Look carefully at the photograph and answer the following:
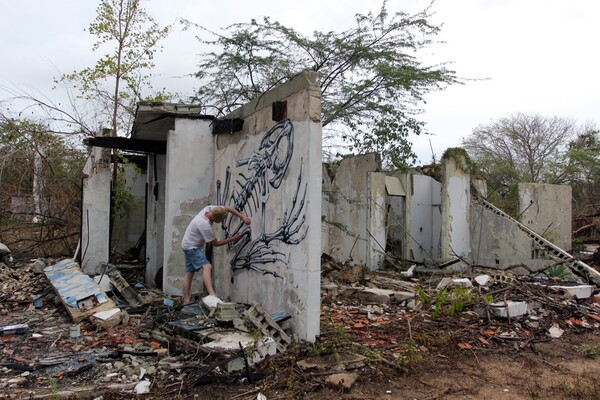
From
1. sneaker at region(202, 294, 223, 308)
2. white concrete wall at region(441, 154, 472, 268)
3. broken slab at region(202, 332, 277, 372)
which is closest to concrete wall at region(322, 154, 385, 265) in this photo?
white concrete wall at region(441, 154, 472, 268)

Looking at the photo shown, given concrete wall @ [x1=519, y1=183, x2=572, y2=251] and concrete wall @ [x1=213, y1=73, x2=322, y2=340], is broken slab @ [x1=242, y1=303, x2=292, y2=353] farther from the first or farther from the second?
concrete wall @ [x1=519, y1=183, x2=572, y2=251]

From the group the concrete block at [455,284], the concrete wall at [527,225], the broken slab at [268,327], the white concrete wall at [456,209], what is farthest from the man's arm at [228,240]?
the concrete wall at [527,225]

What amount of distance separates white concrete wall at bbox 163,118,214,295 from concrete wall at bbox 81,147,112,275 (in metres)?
2.16

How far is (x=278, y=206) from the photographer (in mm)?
5891

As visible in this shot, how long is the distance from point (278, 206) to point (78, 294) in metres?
3.24

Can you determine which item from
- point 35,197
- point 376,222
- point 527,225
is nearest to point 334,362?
point 376,222

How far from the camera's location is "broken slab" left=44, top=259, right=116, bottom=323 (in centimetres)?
636

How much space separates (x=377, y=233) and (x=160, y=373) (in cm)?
823

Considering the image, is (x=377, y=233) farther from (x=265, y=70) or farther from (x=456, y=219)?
(x=265, y=70)

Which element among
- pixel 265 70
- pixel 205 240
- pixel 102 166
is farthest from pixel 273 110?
pixel 265 70

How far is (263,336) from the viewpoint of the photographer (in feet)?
16.3

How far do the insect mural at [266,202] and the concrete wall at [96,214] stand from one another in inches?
133

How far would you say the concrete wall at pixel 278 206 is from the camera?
205 inches

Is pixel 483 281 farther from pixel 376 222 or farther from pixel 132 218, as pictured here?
pixel 132 218
